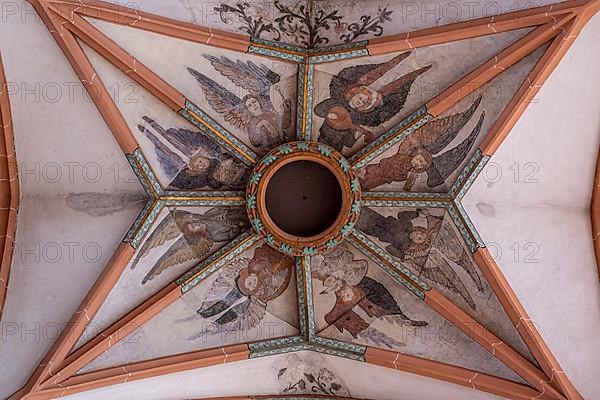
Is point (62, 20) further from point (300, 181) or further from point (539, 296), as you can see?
point (539, 296)

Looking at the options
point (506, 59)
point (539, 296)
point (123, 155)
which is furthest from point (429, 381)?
point (123, 155)

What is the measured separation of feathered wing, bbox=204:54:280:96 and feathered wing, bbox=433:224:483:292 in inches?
122

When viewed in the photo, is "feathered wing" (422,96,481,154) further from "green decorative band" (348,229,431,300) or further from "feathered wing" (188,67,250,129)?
"feathered wing" (188,67,250,129)

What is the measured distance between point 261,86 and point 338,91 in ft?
3.44

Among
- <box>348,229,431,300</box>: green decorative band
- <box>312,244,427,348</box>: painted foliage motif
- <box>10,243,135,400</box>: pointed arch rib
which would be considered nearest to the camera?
<box>10,243,135,400</box>: pointed arch rib

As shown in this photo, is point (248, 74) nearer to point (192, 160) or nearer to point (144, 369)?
point (192, 160)

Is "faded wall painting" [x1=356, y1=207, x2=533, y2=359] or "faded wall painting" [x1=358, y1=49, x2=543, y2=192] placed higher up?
"faded wall painting" [x1=358, y1=49, x2=543, y2=192]

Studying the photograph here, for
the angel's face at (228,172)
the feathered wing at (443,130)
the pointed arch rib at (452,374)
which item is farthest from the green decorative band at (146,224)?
the feathered wing at (443,130)

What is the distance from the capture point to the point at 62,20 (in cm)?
880

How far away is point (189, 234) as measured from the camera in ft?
33.8

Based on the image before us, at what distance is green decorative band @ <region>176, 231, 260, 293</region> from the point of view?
33.4 ft

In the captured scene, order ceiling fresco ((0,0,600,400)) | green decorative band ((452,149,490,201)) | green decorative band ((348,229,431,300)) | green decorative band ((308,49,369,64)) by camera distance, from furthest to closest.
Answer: green decorative band ((348,229,431,300))
green decorative band ((452,149,490,201))
green decorative band ((308,49,369,64))
ceiling fresco ((0,0,600,400))

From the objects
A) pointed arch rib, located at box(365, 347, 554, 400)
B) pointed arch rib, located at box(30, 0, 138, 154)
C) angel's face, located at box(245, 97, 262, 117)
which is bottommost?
pointed arch rib, located at box(365, 347, 554, 400)

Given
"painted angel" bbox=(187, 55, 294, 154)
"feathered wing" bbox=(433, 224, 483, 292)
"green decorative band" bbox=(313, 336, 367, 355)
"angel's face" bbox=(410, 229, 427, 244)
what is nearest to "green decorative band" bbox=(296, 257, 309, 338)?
"green decorative band" bbox=(313, 336, 367, 355)
